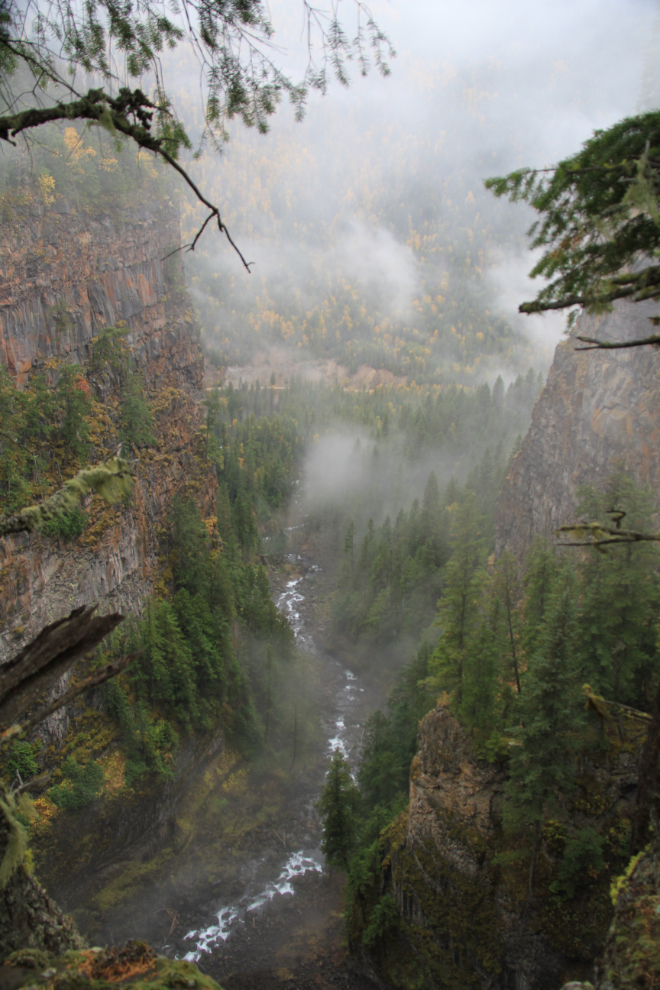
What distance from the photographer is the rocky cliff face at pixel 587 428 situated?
33500 mm

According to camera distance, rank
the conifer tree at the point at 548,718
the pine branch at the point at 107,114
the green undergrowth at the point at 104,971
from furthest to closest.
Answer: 1. the conifer tree at the point at 548,718
2. the pine branch at the point at 107,114
3. the green undergrowth at the point at 104,971

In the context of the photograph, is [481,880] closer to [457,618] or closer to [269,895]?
[457,618]

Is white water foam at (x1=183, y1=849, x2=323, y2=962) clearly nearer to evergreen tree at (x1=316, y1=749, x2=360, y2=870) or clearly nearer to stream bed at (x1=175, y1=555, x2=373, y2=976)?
stream bed at (x1=175, y1=555, x2=373, y2=976)

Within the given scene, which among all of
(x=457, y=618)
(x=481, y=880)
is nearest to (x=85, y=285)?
(x=457, y=618)

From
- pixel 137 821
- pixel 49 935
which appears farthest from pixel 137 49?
pixel 137 821

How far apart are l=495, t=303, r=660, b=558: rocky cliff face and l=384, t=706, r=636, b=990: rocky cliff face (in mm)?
13659

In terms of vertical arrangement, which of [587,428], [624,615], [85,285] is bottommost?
[624,615]

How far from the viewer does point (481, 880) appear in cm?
2114

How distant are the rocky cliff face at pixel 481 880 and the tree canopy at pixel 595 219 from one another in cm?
1925

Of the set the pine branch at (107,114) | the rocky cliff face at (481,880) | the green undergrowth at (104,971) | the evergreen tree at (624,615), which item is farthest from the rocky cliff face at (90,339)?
the pine branch at (107,114)

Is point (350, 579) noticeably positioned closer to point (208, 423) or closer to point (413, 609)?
point (413, 609)

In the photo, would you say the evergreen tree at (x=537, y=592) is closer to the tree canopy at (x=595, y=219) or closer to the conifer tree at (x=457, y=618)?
the conifer tree at (x=457, y=618)

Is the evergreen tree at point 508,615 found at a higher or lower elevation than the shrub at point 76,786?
higher

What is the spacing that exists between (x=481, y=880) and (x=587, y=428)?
97.3 feet
